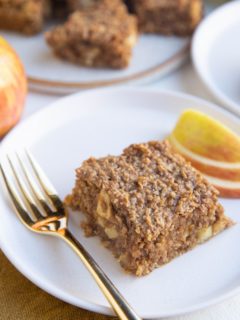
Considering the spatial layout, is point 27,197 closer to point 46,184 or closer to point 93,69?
point 46,184

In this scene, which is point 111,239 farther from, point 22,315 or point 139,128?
point 139,128

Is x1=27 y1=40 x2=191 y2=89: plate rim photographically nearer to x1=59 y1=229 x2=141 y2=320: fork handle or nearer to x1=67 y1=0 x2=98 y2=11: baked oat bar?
x1=67 y1=0 x2=98 y2=11: baked oat bar

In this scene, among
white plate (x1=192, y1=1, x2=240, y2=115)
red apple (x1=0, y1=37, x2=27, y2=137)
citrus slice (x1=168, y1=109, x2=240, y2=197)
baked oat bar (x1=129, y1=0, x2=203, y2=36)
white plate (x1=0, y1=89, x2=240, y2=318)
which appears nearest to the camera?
white plate (x1=0, y1=89, x2=240, y2=318)

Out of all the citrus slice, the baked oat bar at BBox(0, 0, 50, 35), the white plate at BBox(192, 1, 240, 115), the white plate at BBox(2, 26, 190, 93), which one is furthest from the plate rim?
the citrus slice

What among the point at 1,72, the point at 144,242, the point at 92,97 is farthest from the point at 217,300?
the point at 1,72

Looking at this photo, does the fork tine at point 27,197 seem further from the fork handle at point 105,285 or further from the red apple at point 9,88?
→ the red apple at point 9,88
